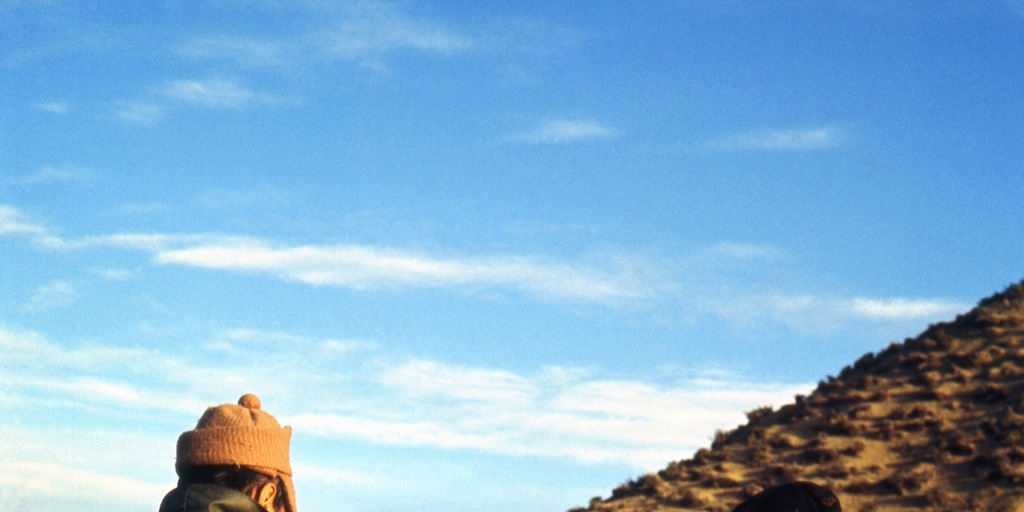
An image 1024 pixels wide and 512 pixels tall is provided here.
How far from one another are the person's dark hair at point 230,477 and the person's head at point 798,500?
6.46ft

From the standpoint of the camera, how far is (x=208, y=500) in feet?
13.2

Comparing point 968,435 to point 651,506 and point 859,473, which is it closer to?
point 859,473

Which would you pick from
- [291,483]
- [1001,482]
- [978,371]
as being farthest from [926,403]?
[291,483]

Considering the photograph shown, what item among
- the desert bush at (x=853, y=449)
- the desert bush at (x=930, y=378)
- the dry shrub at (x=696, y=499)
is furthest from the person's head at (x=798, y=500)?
the desert bush at (x=930, y=378)

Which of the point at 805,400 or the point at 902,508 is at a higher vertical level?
the point at 805,400

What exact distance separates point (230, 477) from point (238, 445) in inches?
5.0

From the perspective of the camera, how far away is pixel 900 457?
32719mm

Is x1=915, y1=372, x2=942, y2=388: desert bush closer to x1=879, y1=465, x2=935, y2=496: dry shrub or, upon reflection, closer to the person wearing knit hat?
x1=879, y1=465, x2=935, y2=496: dry shrub

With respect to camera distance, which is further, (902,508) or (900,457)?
(900,457)

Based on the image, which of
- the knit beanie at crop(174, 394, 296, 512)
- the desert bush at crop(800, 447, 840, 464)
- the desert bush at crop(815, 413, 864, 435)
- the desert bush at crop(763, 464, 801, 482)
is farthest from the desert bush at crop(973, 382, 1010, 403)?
the knit beanie at crop(174, 394, 296, 512)

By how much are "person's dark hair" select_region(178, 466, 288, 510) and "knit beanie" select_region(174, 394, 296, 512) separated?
2 centimetres

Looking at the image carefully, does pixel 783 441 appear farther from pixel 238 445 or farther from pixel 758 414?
pixel 238 445

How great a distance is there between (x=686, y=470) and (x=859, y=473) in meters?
6.77

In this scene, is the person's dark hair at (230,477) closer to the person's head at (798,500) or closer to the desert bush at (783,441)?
the person's head at (798,500)
